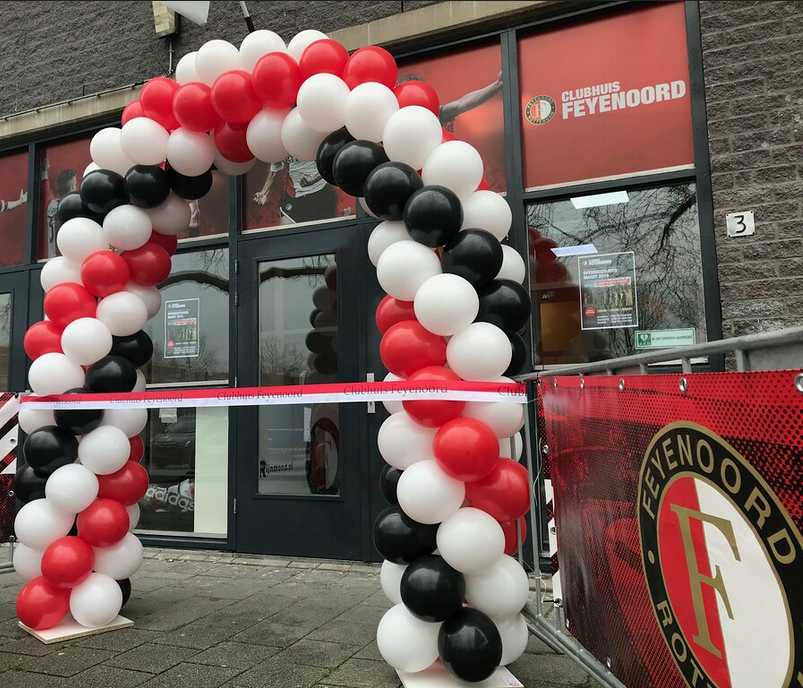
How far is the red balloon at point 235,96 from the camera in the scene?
4020mm

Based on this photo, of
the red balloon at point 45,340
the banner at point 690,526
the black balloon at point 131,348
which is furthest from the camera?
the black balloon at point 131,348

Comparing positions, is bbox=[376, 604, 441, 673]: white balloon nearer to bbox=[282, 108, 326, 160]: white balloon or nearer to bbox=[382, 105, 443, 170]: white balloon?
bbox=[382, 105, 443, 170]: white balloon

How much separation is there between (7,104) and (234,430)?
185 inches

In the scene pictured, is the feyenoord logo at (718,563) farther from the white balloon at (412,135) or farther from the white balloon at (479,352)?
the white balloon at (412,135)

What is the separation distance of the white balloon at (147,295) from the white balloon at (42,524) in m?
1.38

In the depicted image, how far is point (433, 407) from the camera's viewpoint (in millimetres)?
3281

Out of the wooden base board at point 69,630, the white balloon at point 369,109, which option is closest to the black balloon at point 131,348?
the wooden base board at point 69,630

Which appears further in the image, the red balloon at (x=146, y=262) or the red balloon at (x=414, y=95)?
the red balloon at (x=146, y=262)

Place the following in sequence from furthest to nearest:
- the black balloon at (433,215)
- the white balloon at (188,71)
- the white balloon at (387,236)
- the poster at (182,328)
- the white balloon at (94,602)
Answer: the poster at (182,328), the white balloon at (188,71), the white balloon at (94,602), the white balloon at (387,236), the black balloon at (433,215)

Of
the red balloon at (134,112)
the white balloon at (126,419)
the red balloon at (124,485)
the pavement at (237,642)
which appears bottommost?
the pavement at (237,642)

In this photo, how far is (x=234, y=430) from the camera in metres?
6.27

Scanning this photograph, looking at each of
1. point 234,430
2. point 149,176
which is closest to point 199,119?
point 149,176

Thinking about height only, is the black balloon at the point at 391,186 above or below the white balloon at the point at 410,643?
above

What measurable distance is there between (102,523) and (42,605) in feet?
1.83
